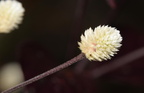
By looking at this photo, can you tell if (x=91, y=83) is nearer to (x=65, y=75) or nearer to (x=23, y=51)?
(x=65, y=75)

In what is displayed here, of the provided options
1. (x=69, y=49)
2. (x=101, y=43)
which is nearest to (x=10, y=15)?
(x=101, y=43)

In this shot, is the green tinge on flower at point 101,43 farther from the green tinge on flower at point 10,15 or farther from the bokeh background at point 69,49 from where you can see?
the bokeh background at point 69,49

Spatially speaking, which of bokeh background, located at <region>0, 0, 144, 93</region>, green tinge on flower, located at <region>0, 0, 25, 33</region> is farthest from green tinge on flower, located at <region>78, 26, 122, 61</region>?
bokeh background, located at <region>0, 0, 144, 93</region>

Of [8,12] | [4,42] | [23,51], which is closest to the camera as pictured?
[8,12]

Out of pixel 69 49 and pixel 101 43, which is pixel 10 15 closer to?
pixel 101 43

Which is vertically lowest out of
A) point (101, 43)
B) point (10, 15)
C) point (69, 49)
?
point (101, 43)

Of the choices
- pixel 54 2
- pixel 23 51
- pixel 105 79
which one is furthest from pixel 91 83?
pixel 54 2

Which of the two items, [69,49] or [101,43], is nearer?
[101,43]

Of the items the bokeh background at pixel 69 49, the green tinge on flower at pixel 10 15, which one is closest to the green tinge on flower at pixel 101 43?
the green tinge on flower at pixel 10 15
